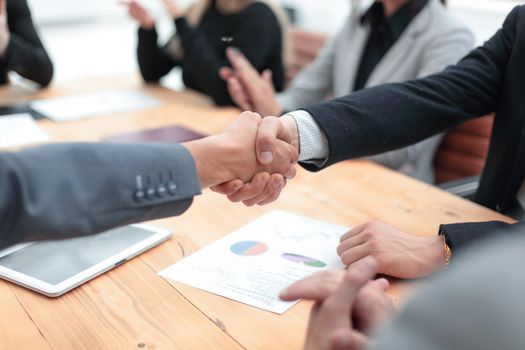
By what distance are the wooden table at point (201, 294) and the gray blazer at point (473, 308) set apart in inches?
16.0

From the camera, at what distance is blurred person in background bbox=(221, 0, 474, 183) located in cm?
159

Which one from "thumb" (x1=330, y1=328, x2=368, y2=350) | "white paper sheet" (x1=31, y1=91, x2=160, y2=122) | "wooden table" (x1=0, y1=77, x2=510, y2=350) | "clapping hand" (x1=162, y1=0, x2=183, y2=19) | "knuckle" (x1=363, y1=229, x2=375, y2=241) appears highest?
"clapping hand" (x1=162, y1=0, x2=183, y2=19)

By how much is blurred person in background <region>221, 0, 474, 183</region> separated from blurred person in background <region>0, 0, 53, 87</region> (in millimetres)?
728

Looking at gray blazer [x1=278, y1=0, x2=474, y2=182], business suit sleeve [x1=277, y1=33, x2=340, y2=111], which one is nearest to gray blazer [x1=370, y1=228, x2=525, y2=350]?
gray blazer [x1=278, y1=0, x2=474, y2=182]

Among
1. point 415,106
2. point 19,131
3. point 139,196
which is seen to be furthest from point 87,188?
point 19,131

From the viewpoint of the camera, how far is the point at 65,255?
3.08 ft

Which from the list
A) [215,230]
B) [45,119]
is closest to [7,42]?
[45,119]

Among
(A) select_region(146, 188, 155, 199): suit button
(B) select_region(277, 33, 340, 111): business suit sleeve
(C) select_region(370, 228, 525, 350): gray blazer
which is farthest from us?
(B) select_region(277, 33, 340, 111): business suit sleeve

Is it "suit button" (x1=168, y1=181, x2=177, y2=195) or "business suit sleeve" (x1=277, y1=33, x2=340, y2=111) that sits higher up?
"suit button" (x1=168, y1=181, x2=177, y2=195)

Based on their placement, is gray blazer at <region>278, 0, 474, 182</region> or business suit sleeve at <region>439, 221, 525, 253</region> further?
gray blazer at <region>278, 0, 474, 182</region>

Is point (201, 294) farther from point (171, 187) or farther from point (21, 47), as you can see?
point (21, 47)

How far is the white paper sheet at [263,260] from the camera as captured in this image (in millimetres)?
846

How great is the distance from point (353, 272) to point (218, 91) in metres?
1.42

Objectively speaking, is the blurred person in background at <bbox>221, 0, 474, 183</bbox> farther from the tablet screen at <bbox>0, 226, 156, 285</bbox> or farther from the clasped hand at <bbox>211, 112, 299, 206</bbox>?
the tablet screen at <bbox>0, 226, 156, 285</bbox>
